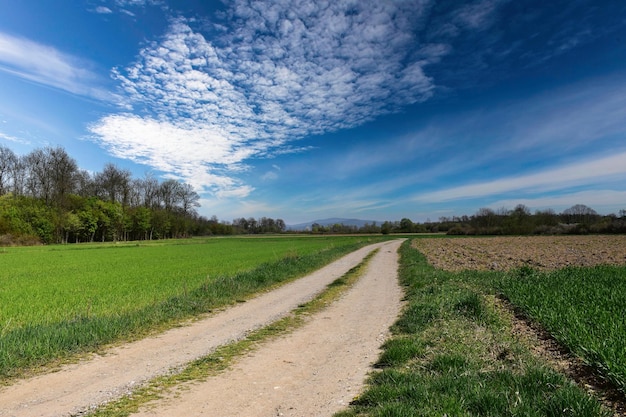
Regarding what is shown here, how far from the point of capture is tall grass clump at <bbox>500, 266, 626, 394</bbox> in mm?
5030

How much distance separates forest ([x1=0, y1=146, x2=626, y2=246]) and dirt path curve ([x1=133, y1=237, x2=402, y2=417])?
73.7m

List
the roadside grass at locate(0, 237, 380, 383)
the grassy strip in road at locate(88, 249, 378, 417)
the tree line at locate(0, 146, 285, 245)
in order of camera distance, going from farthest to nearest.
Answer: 1. the tree line at locate(0, 146, 285, 245)
2. the roadside grass at locate(0, 237, 380, 383)
3. the grassy strip in road at locate(88, 249, 378, 417)

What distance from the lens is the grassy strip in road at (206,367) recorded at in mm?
4992

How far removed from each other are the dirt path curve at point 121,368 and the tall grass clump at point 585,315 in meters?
4.84

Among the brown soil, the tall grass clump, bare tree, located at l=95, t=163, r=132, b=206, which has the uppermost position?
bare tree, located at l=95, t=163, r=132, b=206

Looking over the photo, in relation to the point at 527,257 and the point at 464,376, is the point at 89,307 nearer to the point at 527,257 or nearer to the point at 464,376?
the point at 464,376

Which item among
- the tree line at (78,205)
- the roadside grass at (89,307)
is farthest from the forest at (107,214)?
the roadside grass at (89,307)

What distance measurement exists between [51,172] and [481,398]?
297ft

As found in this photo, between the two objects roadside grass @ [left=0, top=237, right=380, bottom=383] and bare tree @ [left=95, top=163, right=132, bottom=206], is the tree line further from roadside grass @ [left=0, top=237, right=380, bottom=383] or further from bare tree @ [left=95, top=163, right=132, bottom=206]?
roadside grass @ [left=0, top=237, right=380, bottom=383]

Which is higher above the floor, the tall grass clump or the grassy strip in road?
the tall grass clump

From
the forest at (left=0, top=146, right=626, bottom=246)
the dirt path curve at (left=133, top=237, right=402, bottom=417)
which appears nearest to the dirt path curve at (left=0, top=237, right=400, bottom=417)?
the dirt path curve at (left=133, top=237, right=402, bottom=417)

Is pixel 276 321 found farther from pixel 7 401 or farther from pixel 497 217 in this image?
pixel 497 217

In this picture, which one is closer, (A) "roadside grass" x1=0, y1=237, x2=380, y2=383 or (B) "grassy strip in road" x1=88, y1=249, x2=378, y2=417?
(B) "grassy strip in road" x1=88, y1=249, x2=378, y2=417

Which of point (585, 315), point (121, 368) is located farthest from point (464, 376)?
point (121, 368)
